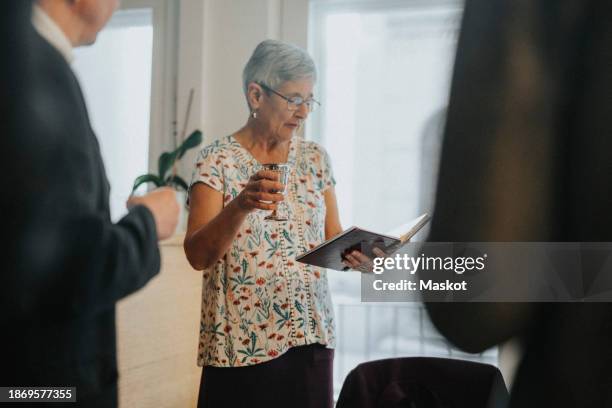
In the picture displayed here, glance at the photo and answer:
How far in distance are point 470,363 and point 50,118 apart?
0.81 meters

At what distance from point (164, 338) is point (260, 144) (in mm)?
410

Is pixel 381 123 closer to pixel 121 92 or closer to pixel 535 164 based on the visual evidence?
pixel 535 164

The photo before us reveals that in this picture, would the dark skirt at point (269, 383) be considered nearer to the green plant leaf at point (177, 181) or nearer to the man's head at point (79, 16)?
the green plant leaf at point (177, 181)

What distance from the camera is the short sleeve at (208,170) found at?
41.3 inches

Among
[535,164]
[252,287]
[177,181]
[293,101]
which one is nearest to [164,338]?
[252,287]

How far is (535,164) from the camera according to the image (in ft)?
3.56

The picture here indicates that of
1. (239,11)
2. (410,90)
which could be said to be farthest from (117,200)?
(410,90)

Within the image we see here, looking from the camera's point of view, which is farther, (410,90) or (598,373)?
(410,90)

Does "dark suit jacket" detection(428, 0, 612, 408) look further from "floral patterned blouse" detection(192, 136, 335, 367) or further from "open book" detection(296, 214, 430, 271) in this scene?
"floral patterned blouse" detection(192, 136, 335, 367)

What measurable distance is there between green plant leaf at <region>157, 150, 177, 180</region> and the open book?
28 cm

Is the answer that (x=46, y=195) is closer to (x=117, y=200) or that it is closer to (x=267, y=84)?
(x=117, y=200)

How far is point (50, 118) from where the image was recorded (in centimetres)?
64

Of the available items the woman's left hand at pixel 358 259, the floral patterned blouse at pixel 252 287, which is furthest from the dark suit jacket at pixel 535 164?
the floral patterned blouse at pixel 252 287

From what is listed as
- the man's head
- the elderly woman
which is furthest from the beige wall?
the man's head
